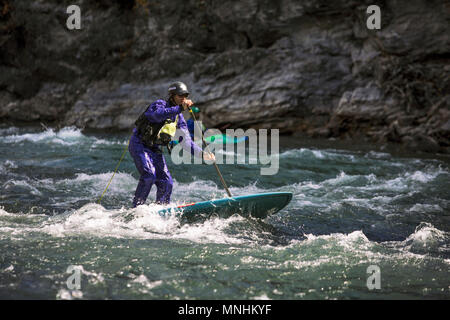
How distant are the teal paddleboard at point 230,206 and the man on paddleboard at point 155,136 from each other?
1.59ft

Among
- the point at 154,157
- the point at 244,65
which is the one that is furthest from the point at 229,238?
the point at 244,65

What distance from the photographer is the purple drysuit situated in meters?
5.61

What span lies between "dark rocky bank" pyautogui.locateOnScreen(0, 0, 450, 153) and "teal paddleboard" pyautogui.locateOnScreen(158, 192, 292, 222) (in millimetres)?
7597

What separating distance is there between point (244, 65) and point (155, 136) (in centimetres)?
1075

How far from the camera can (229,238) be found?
503 centimetres

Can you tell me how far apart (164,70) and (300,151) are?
301 inches

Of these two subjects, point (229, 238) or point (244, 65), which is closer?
point (229, 238)

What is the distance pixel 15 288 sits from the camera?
3.53 meters

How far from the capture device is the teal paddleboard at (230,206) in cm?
552

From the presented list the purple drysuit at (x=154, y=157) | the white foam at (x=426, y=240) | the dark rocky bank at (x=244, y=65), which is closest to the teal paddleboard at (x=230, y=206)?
the purple drysuit at (x=154, y=157)

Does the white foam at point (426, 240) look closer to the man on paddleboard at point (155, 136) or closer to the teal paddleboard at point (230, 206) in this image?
the teal paddleboard at point (230, 206)
